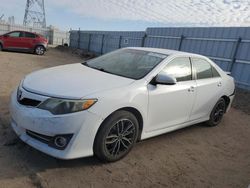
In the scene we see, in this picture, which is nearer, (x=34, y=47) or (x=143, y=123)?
(x=143, y=123)

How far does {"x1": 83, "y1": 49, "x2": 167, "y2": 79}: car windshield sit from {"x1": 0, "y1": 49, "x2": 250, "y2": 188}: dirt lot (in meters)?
1.15

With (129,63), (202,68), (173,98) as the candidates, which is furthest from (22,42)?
(173,98)

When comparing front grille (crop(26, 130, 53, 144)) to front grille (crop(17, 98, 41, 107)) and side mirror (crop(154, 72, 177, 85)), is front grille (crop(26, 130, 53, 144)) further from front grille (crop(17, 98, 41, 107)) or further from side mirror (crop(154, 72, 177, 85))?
side mirror (crop(154, 72, 177, 85))

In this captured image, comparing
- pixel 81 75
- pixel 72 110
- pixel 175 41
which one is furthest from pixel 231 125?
pixel 175 41

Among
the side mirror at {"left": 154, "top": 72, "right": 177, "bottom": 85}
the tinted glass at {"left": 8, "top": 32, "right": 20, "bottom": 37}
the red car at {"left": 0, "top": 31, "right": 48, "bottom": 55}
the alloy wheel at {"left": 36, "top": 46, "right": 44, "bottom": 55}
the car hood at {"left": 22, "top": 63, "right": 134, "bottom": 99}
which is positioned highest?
the side mirror at {"left": 154, "top": 72, "right": 177, "bottom": 85}

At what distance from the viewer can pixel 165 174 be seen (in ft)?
10.8

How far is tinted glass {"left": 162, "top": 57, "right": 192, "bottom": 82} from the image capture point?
4034 millimetres

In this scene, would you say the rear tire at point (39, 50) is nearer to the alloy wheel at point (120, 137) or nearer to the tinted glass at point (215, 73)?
the tinted glass at point (215, 73)

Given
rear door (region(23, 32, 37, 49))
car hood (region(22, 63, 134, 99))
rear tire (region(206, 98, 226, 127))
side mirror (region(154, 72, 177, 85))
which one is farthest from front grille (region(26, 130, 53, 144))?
rear door (region(23, 32, 37, 49))

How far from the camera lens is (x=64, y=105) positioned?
2.91m

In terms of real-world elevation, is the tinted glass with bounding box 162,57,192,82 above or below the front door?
above

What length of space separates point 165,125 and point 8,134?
2.36 m

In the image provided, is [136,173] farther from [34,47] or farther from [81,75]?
[34,47]

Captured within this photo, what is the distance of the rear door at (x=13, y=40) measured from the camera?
56.9ft
